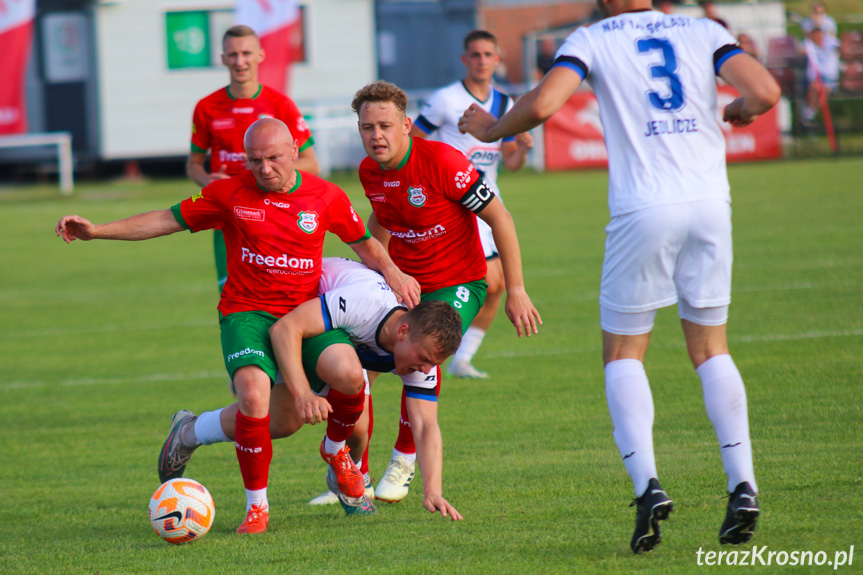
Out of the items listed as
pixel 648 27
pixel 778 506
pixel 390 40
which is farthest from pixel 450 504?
pixel 390 40

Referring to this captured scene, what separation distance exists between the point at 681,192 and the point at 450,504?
189 centimetres

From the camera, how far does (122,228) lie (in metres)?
4.88

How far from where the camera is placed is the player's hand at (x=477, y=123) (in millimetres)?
4256

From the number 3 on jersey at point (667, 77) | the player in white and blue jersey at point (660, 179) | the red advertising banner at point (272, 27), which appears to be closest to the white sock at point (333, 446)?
the player in white and blue jersey at point (660, 179)

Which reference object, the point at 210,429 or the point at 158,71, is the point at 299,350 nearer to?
the point at 210,429

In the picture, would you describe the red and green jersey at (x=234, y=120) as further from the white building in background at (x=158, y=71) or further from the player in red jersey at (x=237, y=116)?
the white building in background at (x=158, y=71)

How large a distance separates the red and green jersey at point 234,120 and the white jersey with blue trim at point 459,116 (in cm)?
119

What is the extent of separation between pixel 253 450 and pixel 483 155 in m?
4.39

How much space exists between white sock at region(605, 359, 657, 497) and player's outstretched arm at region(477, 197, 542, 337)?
755 mm

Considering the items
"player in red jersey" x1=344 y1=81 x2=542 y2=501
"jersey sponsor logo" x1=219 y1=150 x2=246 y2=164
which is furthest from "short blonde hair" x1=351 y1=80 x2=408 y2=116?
"jersey sponsor logo" x1=219 y1=150 x2=246 y2=164

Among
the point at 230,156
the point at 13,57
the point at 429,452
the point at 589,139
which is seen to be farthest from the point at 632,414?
the point at 13,57

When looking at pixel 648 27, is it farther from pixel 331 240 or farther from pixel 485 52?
pixel 331 240

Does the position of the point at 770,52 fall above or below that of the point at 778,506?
above

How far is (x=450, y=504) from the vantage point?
4.77m
